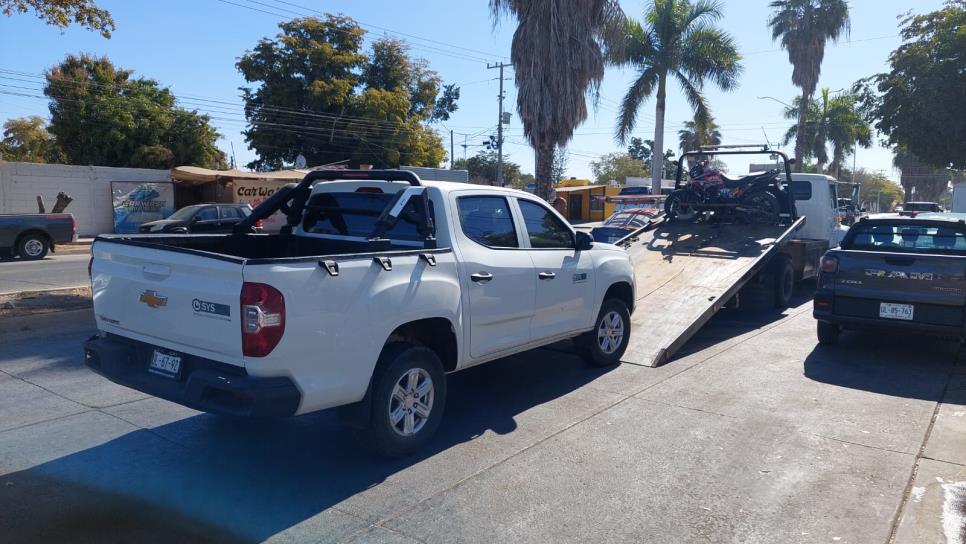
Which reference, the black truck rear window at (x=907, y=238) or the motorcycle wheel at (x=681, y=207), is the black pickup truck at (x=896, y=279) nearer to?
the black truck rear window at (x=907, y=238)

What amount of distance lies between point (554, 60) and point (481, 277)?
1369cm

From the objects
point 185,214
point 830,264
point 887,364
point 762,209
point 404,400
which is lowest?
point 887,364

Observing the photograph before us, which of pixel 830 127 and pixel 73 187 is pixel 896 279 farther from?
pixel 830 127

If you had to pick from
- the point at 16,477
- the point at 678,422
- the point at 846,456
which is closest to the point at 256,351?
the point at 16,477

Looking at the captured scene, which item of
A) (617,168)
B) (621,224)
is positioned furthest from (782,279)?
(617,168)

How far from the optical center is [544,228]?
660 centimetres

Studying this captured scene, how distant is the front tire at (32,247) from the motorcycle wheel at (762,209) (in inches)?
691

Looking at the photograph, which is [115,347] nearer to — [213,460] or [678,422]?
[213,460]

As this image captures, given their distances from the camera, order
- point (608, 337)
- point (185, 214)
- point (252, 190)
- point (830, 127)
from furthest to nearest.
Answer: point (830, 127) < point (252, 190) < point (185, 214) < point (608, 337)

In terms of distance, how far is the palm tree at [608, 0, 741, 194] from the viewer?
27703mm

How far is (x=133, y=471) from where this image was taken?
4.66m

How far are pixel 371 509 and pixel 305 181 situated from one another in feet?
10.2

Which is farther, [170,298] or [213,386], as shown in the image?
[170,298]

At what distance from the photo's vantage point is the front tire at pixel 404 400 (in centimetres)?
467
